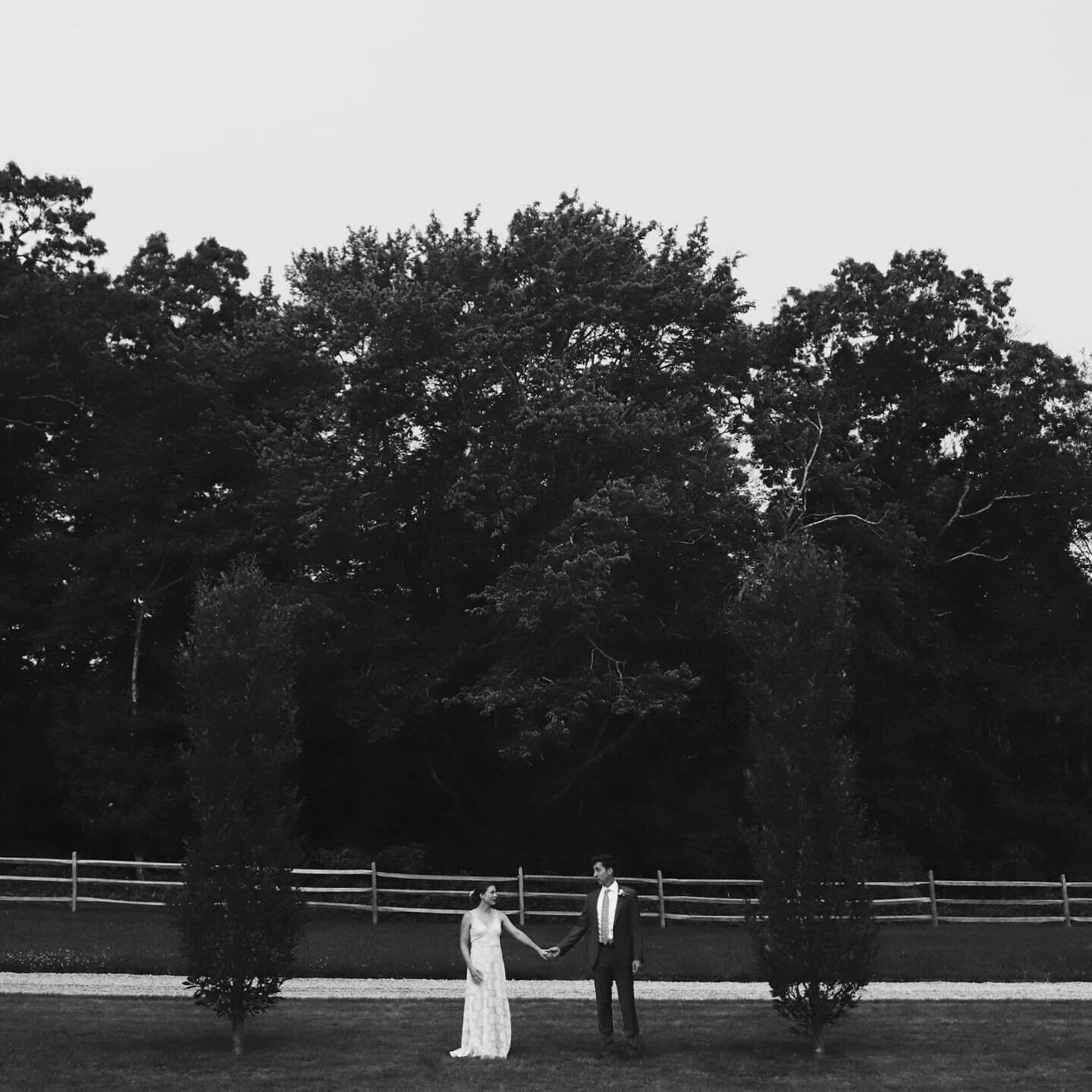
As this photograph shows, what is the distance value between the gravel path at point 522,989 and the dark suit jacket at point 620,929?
15.2ft

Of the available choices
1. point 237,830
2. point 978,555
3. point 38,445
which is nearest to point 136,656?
point 38,445

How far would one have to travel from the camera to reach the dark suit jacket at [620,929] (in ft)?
44.5

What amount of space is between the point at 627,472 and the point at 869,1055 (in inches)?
816

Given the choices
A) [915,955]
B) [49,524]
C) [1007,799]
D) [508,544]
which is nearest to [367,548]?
[508,544]

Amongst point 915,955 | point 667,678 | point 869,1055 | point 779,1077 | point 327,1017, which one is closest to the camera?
point 779,1077

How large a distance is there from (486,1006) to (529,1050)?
757mm

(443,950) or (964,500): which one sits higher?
(964,500)

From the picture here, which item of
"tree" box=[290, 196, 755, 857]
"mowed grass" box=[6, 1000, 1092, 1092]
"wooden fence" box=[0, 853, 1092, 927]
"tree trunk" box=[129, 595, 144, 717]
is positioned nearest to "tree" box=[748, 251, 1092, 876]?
"tree" box=[290, 196, 755, 857]

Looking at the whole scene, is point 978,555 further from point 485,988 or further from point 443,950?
point 485,988

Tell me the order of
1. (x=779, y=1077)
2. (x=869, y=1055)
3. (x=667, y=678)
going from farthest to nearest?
(x=667, y=678)
(x=869, y=1055)
(x=779, y=1077)

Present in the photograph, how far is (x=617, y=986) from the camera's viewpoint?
13531 millimetres

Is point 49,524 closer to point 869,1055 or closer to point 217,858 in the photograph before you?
point 217,858

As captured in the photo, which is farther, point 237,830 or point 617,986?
point 237,830

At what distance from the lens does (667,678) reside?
3073cm
